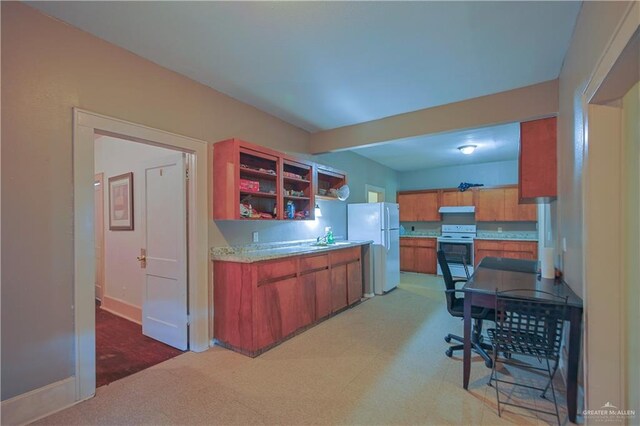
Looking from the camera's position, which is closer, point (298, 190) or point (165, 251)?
point (165, 251)

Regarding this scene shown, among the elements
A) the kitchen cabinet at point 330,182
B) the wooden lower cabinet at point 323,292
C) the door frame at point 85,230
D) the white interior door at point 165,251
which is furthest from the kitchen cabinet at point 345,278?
the door frame at point 85,230

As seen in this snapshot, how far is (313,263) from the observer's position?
3.51 metres

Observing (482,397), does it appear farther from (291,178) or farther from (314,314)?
(291,178)

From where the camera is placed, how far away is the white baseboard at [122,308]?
372 centimetres

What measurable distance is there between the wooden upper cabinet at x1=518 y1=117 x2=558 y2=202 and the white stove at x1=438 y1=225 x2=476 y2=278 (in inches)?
145

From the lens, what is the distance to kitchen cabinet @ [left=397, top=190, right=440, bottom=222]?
6992 mm

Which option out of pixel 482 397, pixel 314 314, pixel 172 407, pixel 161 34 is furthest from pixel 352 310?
pixel 161 34

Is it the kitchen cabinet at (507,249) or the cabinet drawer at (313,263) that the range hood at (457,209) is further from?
the cabinet drawer at (313,263)

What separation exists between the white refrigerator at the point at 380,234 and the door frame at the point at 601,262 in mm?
3303

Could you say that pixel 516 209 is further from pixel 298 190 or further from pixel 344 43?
pixel 344 43

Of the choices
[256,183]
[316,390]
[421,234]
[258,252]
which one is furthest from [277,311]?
[421,234]

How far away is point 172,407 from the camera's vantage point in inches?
79.6

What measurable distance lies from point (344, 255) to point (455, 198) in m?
3.85

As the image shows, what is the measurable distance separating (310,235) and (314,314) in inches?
52.1
